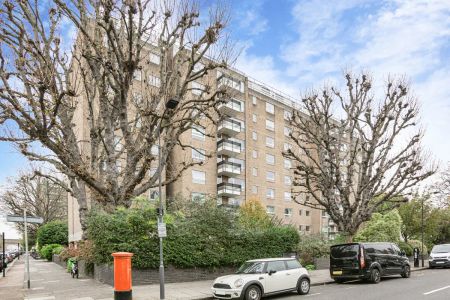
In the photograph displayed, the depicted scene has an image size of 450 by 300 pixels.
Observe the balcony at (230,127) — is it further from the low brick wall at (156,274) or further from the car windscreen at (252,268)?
the car windscreen at (252,268)

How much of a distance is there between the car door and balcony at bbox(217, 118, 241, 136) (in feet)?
131

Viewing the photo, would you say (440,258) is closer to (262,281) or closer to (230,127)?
(262,281)

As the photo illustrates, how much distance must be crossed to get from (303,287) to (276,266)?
60.4 inches

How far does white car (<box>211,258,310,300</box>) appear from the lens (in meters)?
13.5

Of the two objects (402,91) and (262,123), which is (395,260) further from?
(262,123)

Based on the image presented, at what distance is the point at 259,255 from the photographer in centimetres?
2197

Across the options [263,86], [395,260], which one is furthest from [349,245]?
[263,86]

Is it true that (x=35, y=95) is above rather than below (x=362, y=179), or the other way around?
above

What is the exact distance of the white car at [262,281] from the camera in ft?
44.2

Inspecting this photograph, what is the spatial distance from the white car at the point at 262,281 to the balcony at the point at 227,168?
124ft

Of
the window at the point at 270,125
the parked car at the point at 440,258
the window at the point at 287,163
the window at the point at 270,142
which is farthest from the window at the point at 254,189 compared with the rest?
the parked car at the point at 440,258

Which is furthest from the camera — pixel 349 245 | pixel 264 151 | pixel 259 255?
pixel 264 151

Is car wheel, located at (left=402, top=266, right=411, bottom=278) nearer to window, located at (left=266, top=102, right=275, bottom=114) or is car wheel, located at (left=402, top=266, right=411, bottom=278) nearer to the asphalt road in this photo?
the asphalt road

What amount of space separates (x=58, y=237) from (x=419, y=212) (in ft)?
133
